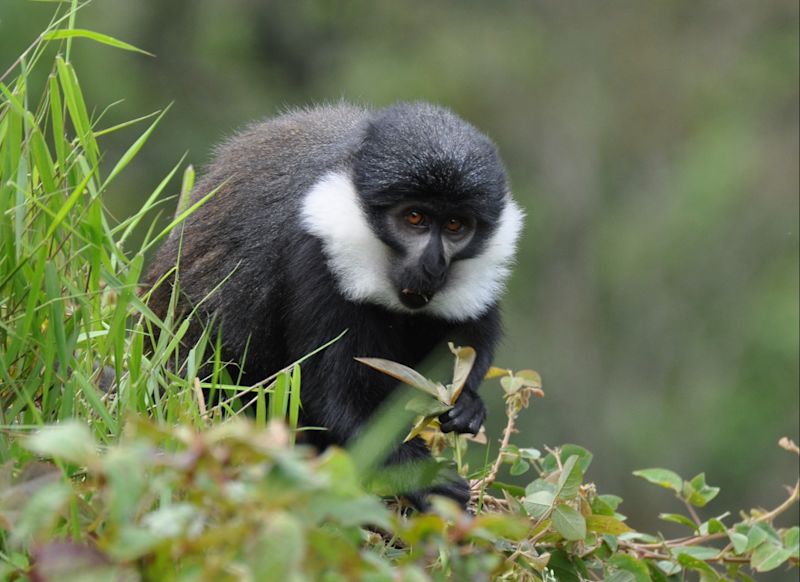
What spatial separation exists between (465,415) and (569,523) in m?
0.84

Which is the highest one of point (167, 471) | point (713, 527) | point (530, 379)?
point (167, 471)

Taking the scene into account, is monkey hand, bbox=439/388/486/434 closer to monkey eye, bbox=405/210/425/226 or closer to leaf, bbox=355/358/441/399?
monkey eye, bbox=405/210/425/226

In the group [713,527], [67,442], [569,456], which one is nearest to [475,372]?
[569,456]

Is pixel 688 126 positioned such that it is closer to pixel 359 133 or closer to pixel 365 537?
pixel 359 133

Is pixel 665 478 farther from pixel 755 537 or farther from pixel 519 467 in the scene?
pixel 519 467

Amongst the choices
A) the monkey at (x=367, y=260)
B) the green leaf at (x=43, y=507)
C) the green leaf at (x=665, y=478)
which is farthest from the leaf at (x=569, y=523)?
the green leaf at (x=43, y=507)

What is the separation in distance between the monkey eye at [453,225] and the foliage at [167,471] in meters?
0.52

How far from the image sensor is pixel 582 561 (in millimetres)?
3662

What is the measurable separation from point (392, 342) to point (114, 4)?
1524 cm

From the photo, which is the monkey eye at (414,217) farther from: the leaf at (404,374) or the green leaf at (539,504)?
the green leaf at (539,504)

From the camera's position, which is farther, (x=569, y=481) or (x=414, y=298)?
(x=414, y=298)

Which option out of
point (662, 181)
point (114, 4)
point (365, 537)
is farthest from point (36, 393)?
point (662, 181)

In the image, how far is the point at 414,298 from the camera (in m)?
4.29

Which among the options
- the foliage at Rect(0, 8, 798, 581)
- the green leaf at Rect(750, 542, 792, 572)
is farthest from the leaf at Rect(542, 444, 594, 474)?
the green leaf at Rect(750, 542, 792, 572)
